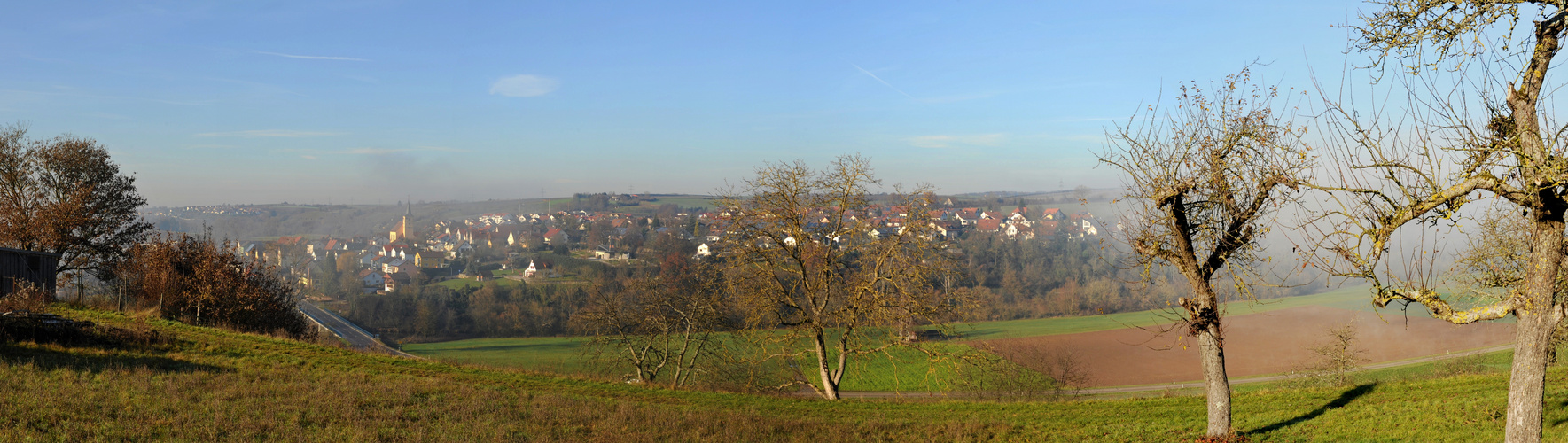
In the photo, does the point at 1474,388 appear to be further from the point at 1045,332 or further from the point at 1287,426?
the point at 1045,332

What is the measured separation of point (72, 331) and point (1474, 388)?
2861cm

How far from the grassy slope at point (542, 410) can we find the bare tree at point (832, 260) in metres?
2.20

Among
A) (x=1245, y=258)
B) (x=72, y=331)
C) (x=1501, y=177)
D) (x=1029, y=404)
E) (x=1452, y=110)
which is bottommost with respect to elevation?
(x=1029, y=404)

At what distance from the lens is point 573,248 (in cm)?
10412

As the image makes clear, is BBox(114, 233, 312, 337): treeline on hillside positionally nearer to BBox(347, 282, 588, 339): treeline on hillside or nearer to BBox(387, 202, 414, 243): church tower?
BBox(347, 282, 588, 339): treeline on hillside

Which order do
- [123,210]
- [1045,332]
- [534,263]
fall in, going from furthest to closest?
[534,263] < [1045,332] < [123,210]

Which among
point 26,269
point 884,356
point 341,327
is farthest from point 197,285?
point 341,327

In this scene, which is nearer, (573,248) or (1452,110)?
(1452,110)

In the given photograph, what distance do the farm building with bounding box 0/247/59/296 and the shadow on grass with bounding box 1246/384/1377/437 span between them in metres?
33.0

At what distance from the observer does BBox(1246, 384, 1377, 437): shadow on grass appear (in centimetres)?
1062

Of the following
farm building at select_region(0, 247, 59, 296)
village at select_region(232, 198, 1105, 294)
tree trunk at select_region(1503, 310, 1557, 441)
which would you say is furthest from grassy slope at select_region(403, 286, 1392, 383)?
tree trunk at select_region(1503, 310, 1557, 441)

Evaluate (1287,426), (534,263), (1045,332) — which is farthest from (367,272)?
(1287,426)

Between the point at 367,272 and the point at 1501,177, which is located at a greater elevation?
the point at 1501,177

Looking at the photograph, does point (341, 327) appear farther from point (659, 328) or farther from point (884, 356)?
point (659, 328)
